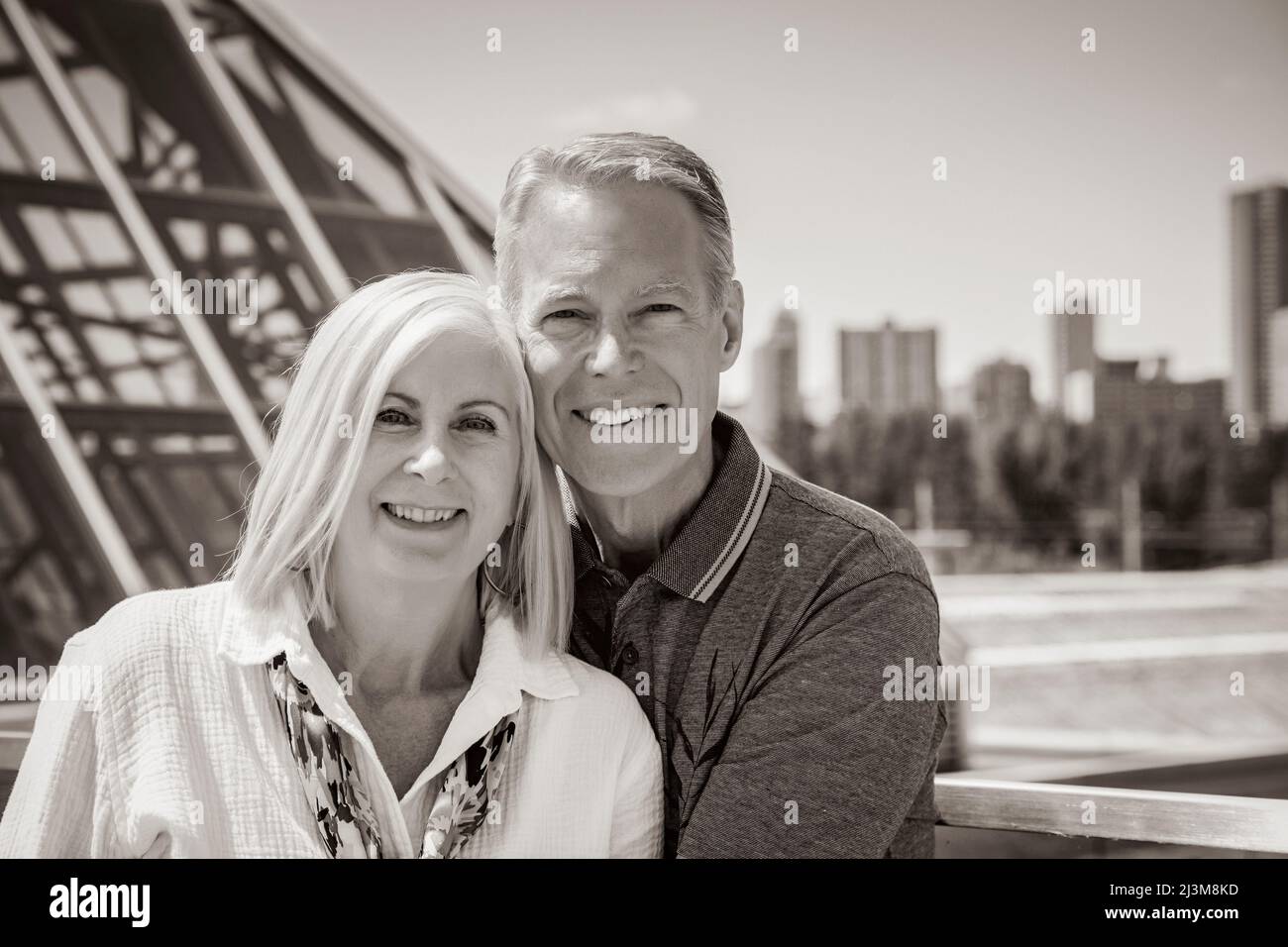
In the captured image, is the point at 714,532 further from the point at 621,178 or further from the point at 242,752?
the point at 242,752

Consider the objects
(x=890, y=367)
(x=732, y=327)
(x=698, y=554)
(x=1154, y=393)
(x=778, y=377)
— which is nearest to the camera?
(x=698, y=554)

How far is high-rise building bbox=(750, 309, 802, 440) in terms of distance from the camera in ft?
140

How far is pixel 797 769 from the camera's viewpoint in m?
2.01

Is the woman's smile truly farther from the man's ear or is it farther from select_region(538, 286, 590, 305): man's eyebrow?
the man's ear

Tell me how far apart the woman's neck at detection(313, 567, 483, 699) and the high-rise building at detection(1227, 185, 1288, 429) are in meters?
11.2

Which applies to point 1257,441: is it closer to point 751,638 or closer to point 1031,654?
point 1031,654

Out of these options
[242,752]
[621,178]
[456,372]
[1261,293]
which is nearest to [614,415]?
[456,372]

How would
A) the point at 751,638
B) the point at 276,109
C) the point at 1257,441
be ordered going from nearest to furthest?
the point at 751,638
the point at 276,109
the point at 1257,441

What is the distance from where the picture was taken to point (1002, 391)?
171ft

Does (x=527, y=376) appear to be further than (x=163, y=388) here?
No

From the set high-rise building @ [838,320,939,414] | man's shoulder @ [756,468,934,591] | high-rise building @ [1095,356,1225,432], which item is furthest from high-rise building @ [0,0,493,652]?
high-rise building @ [838,320,939,414]

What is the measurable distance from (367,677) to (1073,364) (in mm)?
41695
